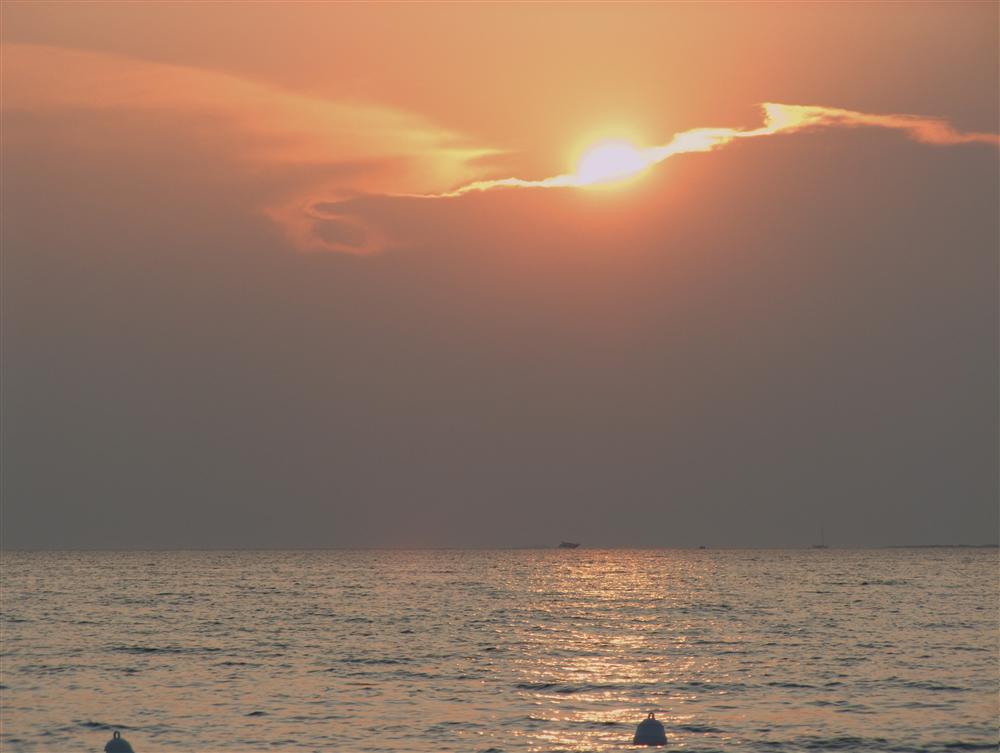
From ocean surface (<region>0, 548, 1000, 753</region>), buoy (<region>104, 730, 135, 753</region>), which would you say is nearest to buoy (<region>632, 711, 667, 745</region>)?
ocean surface (<region>0, 548, 1000, 753</region>)

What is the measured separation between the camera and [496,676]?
5722 cm

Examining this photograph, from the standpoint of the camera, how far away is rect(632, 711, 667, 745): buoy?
39344 millimetres

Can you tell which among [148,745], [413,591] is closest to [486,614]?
[413,591]

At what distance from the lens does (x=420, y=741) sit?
40.7 meters

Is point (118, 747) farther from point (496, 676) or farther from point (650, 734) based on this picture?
point (496, 676)

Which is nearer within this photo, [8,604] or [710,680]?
[710,680]

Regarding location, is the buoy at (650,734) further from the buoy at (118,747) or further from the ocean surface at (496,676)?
the buoy at (118,747)

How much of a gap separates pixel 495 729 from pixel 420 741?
3.35m

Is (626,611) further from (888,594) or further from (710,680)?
(710,680)

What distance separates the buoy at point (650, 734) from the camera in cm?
3934

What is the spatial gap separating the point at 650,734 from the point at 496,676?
18.6 metres

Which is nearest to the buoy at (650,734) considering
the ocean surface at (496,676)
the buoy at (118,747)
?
the ocean surface at (496,676)

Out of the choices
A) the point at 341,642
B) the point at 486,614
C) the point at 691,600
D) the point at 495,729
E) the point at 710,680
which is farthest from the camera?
the point at 691,600

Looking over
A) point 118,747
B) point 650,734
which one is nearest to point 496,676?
point 650,734
